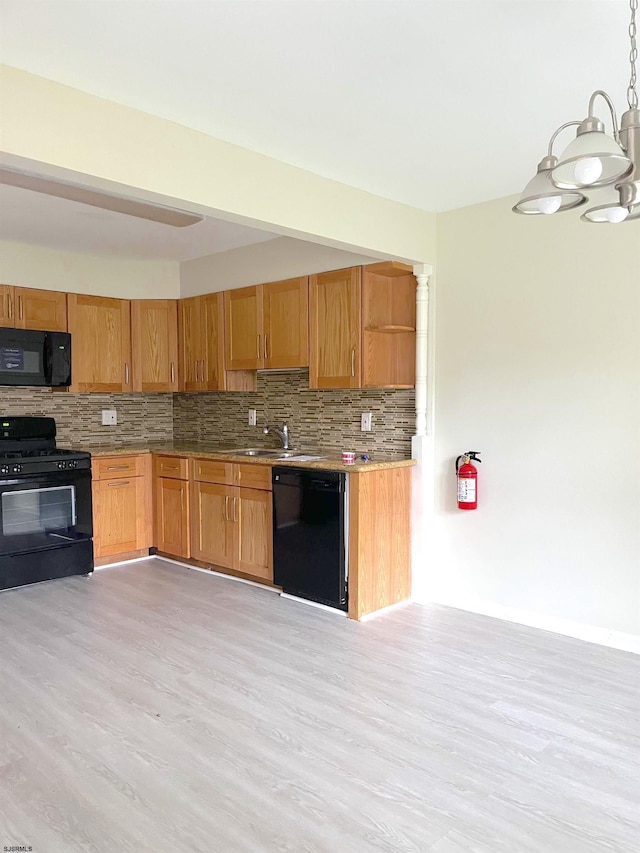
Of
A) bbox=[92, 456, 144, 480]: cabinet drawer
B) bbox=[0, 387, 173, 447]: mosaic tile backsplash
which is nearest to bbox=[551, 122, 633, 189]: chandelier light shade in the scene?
bbox=[92, 456, 144, 480]: cabinet drawer

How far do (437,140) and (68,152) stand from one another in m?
1.47

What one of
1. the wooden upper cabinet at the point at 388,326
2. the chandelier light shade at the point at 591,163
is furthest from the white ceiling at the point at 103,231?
the chandelier light shade at the point at 591,163

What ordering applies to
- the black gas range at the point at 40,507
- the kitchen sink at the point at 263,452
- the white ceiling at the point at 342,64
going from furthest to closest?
the kitchen sink at the point at 263,452
the black gas range at the point at 40,507
the white ceiling at the point at 342,64

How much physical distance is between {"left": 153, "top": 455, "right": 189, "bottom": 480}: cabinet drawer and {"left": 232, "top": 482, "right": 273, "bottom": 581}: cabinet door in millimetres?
580

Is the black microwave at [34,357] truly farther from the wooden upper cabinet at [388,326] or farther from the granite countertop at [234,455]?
the wooden upper cabinet at [388,326]

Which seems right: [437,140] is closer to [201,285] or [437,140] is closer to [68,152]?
[68,152]

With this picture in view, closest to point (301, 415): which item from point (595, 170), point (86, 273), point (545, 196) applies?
point (86, 273)

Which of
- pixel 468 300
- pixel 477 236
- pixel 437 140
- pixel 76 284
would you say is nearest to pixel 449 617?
pixel 468 300

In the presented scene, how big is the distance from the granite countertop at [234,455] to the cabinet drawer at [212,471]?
4cm

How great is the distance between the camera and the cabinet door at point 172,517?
4684mm

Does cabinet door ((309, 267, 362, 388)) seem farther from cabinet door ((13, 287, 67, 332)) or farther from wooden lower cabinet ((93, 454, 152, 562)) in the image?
cabinet door ((13, 287, 67, 332))

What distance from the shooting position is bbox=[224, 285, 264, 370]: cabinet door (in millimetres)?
4504

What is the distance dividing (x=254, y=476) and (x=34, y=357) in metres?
1.82

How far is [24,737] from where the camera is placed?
2369 millimetres
